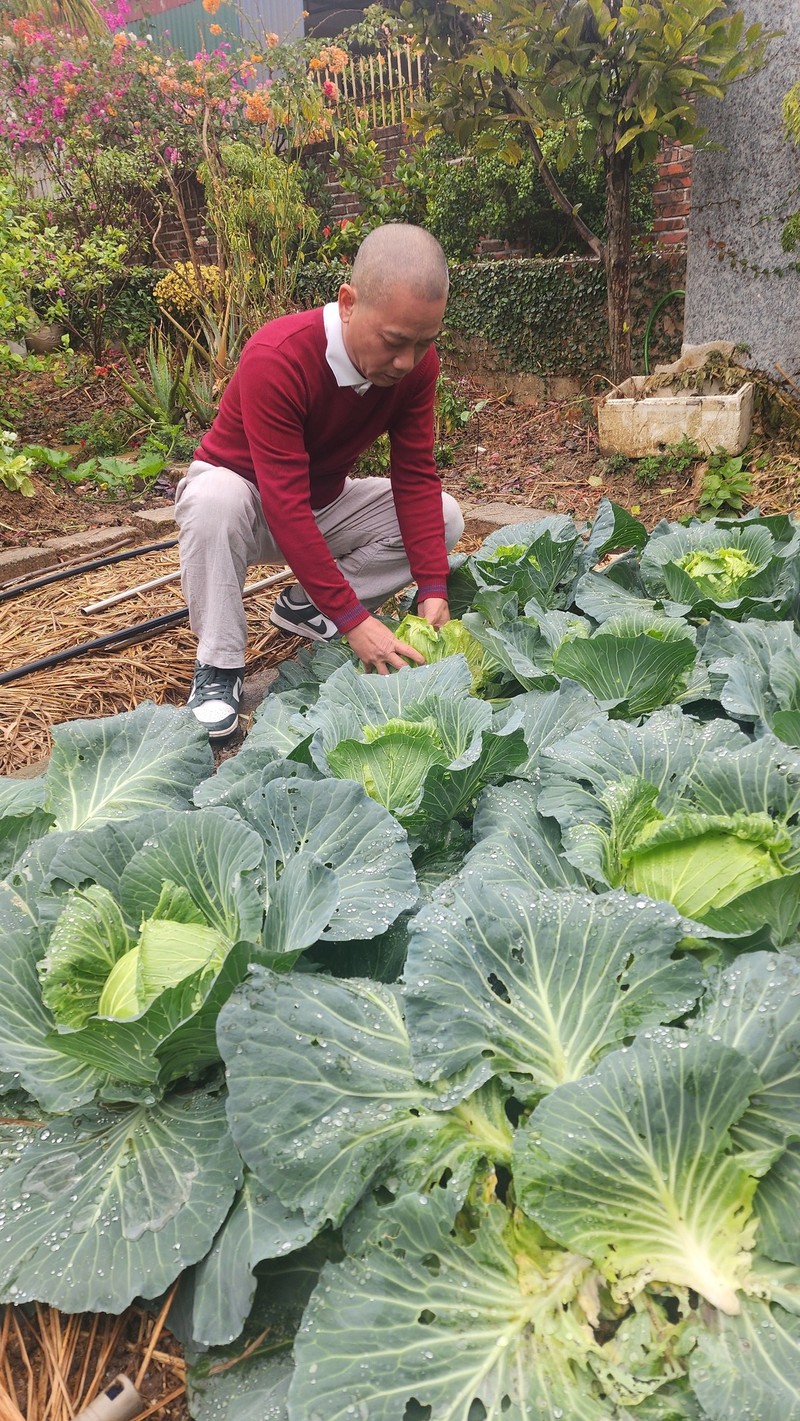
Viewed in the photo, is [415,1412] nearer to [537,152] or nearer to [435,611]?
[435,611]

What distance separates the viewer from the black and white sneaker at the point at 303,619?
3357mm

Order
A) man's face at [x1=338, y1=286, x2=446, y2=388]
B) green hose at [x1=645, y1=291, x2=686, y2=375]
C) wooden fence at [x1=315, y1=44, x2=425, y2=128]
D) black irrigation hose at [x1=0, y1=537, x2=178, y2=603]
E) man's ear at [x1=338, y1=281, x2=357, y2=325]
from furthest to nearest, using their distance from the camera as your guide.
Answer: wooden fence at [x1=315, y1=44, x2=425, y2=128] → green hose at [x1=645, y1=291, x2=686, y2=375] → black irrigation hose at [x1=0, y1=537, x2=178, y2=603] → man's ear at [x1=338, y1=281, x2=357, y2=325] → man's face at [x1=338, y1=286, x2=446, y2=388]

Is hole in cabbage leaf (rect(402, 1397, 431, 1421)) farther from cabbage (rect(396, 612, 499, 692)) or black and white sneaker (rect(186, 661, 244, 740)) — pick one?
black and white sneaker (rect(186, 661, 244, 740))

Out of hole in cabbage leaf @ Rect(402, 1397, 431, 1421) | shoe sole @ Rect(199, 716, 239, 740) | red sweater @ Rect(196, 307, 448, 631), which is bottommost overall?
shoe sole @ Rect(199, 716, 239, 740)

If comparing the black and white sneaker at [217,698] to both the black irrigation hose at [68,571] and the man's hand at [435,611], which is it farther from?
the black irrigation hose at [68,571]

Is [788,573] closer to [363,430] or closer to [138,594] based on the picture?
[363,430]

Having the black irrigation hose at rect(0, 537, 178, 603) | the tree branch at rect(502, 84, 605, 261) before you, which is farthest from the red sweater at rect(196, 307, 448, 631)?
the tree branch at rect(502, 84, 605, 261)

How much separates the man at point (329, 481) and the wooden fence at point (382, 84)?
329 inches

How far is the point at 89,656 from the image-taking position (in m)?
3.71

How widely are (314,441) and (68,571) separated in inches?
84.4

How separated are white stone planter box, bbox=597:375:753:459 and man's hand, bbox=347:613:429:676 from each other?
11.1ft

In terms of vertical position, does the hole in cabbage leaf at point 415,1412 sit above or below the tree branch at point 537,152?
below

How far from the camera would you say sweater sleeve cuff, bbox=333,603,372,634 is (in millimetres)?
2719

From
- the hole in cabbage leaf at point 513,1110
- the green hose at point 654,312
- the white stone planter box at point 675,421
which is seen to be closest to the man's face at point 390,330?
the hole in cabbage leaf at point 513,1110
